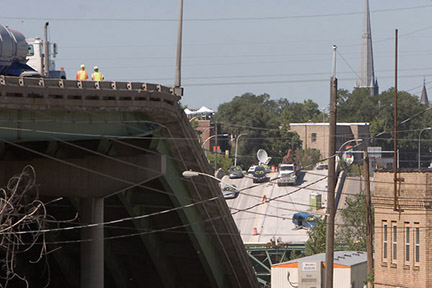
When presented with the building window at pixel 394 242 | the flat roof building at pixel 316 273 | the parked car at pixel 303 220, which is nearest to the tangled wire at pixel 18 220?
the flat roof building at pixel 316 273

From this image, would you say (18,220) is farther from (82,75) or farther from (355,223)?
(355,223)

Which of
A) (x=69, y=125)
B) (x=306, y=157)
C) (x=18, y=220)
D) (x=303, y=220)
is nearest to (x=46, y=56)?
(x=69, y=125)

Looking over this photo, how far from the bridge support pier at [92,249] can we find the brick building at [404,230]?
12.0 metres

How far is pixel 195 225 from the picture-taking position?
38906 millimetres

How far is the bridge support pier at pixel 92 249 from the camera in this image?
3772cm

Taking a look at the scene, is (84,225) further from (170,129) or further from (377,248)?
(377,248)

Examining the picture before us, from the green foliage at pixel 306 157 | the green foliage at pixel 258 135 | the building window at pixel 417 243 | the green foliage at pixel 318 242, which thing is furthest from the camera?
the green foliage at pixel 258 135

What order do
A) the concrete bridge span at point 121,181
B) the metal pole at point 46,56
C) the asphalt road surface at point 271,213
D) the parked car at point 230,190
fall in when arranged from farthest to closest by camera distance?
the asphalt road surface at point 271,213 → the metal pole at point 46,56 → the parked car at point 230,190 → the concrete bridge span at point 121,181

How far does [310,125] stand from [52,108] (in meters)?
157

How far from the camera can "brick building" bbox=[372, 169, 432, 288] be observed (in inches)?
1580

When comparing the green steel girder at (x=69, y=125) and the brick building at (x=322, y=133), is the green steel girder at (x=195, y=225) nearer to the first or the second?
the green steel girder at (x=69, y=125)

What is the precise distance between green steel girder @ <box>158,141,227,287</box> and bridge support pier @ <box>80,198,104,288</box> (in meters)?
2.92

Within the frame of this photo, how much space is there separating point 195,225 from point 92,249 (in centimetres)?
398

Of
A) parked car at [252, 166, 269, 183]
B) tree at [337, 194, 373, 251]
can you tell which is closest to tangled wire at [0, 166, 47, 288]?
tree at [337, 194, 373, 251]
